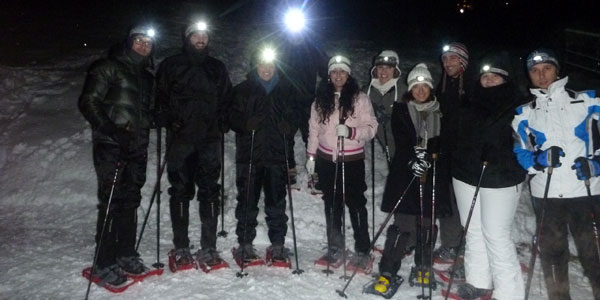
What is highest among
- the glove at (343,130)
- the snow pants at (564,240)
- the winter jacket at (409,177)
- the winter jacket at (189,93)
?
the winter jacket at (189,93)

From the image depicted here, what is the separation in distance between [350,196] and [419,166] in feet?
3.59

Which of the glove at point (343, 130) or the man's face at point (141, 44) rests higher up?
the man's face at point (141, 44)

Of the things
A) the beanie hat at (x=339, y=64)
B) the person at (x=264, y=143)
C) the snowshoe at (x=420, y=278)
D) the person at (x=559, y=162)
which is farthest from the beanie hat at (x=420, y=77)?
the snowshoe at (x=420, y=278)

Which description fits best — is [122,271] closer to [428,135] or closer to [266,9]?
[428,135]

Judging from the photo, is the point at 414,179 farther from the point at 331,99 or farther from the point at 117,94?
the point at 117,94

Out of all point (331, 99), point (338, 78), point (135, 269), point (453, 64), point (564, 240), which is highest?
point (453, 64)

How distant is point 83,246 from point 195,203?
1.92 meters

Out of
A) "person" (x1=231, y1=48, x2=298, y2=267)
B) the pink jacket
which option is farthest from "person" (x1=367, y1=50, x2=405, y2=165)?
"person" (x1=231, y1=48, x2=298, y2=267)

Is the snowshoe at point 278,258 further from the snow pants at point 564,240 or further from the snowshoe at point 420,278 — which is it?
the snow pants at point 564,240

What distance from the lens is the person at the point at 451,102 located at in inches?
174

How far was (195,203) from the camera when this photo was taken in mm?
6922

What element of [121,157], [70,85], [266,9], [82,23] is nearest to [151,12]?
[82,23]

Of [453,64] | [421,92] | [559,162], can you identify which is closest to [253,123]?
[421,92]

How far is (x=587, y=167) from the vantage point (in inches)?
142
